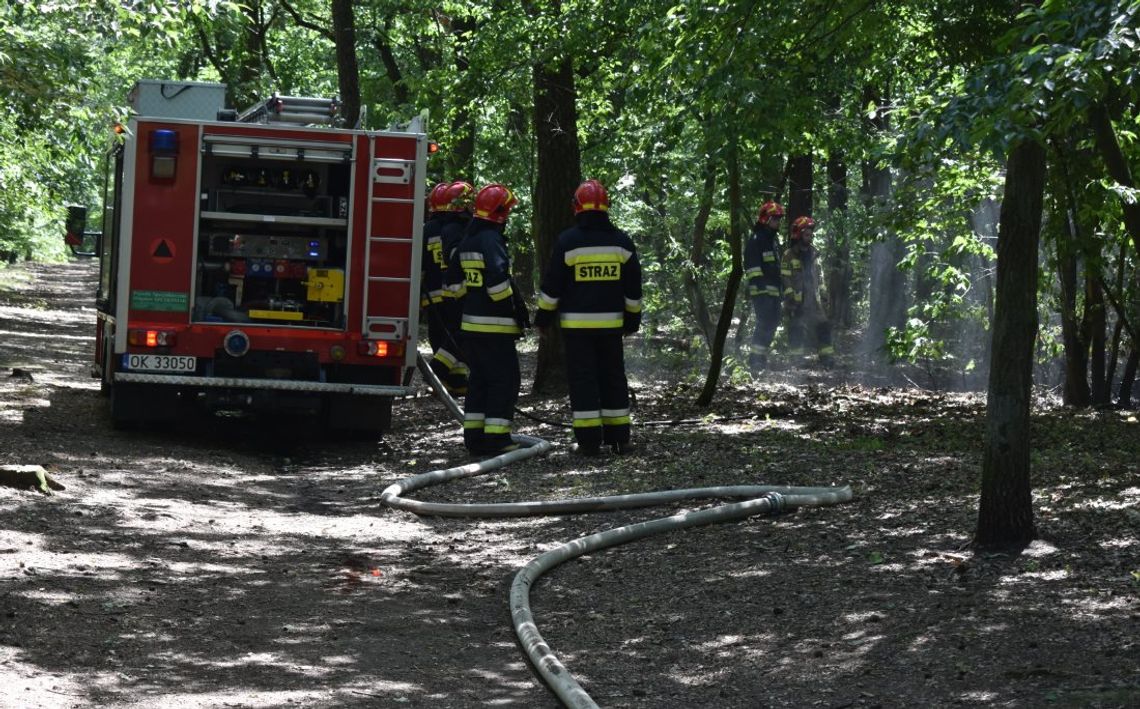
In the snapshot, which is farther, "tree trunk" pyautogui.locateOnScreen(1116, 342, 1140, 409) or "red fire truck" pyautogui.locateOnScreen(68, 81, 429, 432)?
A: "tree trunk" pyautogui.locateOnScreen(1116, 342, 1140, 409)

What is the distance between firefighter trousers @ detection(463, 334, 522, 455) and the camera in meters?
11.0

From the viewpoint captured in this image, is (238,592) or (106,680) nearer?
(106,680)

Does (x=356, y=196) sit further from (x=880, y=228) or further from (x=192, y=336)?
(x=880, y=228)

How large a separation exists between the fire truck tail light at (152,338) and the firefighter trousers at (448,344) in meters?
2.85

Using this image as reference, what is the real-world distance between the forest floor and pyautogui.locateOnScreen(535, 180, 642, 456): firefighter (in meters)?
0.36

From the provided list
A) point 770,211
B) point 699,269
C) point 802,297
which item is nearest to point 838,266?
point 802,297

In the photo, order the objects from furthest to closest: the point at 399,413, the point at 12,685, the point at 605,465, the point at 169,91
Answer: the point at 399,413, the point at 169,91, the point at 605,465, the point at 12,685

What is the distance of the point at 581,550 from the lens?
7453 millimetres

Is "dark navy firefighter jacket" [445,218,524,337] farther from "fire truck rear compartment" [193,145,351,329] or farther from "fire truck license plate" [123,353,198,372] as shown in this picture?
"fire truck license plate" [123,353,198,372]

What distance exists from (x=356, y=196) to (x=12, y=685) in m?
6.75

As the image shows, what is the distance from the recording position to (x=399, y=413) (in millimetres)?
14406

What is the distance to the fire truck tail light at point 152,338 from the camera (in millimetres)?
10992

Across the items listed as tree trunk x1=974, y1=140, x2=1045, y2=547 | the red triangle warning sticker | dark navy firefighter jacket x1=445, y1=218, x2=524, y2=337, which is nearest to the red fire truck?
the red triangle warning sticker

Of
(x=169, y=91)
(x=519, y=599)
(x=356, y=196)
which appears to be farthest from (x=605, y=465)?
(x=169, y=91)
